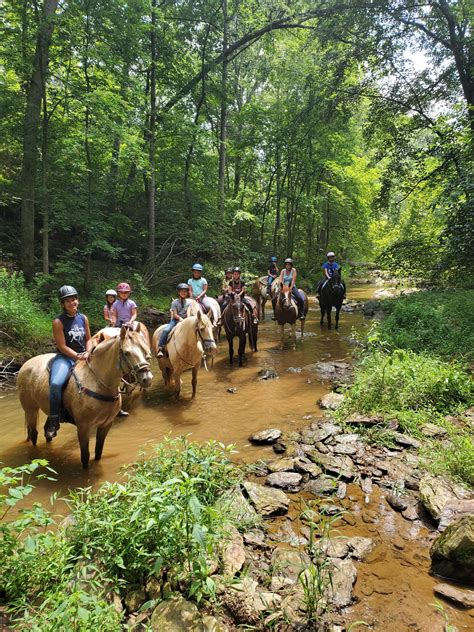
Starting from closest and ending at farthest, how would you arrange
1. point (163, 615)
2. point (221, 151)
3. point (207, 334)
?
point (163, 615) → point (207, 334) → point (221, 151)

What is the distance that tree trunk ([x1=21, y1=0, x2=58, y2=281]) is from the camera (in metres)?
9.90

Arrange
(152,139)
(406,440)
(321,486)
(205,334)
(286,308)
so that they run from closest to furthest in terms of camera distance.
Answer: (321,486) < (406,440) < (205,334) < (286,308) < (152,139)

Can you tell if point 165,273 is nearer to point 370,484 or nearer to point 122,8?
point 122,8

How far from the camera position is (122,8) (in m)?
11.8

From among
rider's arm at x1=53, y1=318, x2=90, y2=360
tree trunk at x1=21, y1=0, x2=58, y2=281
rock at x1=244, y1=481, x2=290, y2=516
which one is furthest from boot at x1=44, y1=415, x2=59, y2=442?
tree trunk at x1=21, y1=0, x2=58, y2=281

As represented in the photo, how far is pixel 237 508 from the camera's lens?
3357mm

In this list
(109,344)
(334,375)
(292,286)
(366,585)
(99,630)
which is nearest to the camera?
(99,630)

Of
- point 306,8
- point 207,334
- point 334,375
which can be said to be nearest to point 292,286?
point 334,375

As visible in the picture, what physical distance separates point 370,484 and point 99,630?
3.02 meters

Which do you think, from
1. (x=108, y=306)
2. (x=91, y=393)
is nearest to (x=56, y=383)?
(x=91, y=393)

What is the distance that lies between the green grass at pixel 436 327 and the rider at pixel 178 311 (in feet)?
14.3

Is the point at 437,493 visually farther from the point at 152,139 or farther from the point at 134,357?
the point at 152,139

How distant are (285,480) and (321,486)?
0.41m

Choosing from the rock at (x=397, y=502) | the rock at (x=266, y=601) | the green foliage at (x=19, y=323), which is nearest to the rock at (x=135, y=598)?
the rock at (x=266, y=601)
